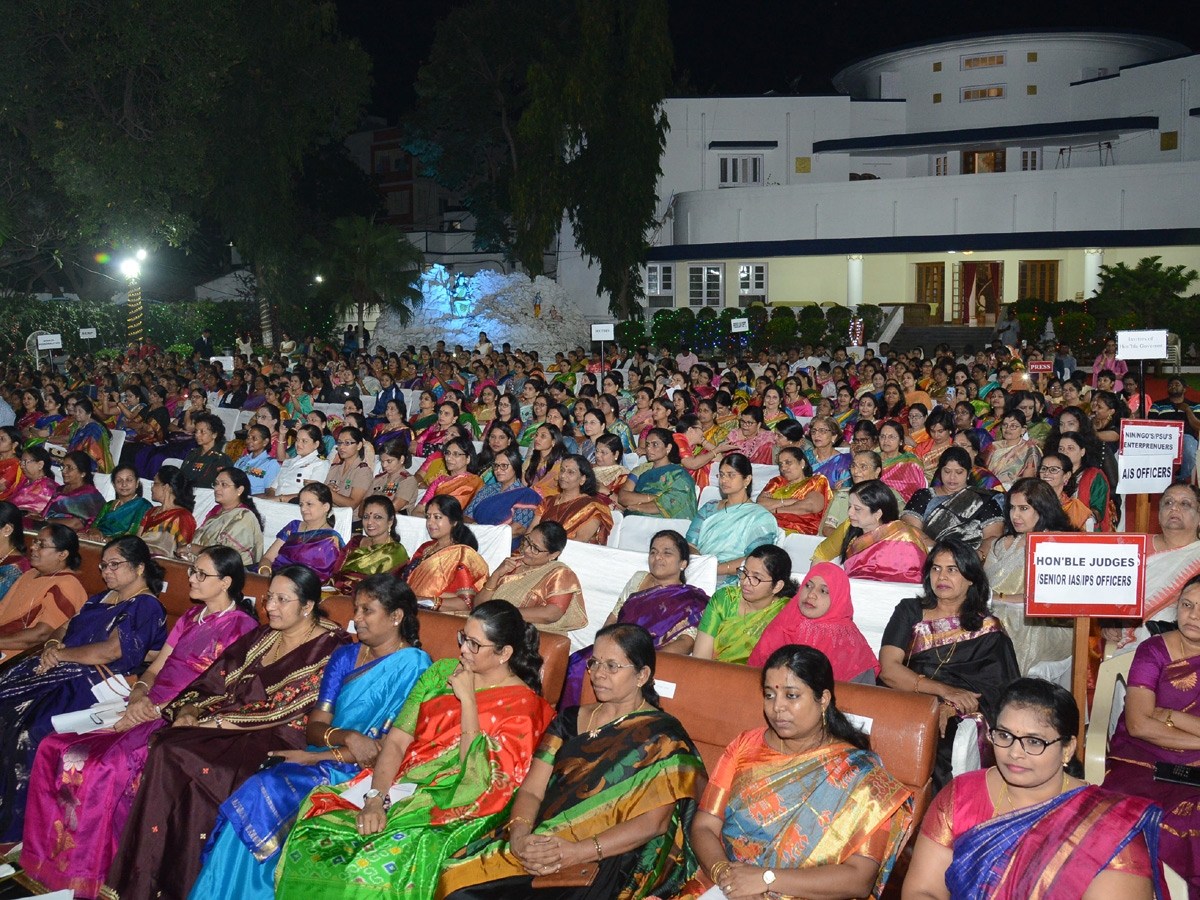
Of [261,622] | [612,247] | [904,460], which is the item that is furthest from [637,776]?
[612,247]

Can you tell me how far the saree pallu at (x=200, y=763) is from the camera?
3.59 m

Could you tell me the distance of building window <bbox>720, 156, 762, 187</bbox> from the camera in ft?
94.1

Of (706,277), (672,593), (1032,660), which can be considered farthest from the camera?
(706,277)

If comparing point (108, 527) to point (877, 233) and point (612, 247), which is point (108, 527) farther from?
point (877, 233)

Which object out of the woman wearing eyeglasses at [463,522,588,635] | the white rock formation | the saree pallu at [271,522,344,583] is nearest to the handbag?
the woman wearing eyeglasses at [463,522,588,635]

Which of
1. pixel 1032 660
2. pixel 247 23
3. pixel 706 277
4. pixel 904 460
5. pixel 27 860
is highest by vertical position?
pixel 247 23

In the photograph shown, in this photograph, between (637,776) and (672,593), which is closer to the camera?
(637,776)

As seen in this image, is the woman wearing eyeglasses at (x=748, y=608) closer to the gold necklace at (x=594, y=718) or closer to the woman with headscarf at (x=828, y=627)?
the woman with headscarf at (x=828, y=627)

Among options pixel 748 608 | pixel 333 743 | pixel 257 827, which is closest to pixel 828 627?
pixel 748 608

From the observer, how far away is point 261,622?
15.6 feet

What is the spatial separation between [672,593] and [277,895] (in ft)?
6.79

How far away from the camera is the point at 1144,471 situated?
5.64m

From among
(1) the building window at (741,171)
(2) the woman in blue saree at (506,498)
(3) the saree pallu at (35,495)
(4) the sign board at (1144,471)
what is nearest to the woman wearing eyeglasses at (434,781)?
(2) the woman in blue saree at (506,498)

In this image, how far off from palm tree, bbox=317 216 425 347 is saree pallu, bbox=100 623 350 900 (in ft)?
70.7
